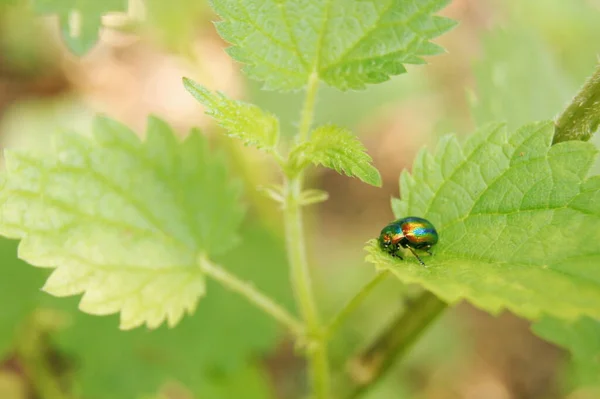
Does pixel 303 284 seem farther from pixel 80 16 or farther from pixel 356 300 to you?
pixel 80 16

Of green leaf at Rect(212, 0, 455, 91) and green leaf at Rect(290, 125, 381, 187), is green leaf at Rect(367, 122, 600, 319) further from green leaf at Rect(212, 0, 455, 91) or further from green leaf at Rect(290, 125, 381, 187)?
green leaf at Rect(212, 0, 455, 91)

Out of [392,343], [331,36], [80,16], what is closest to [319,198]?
[331,36]

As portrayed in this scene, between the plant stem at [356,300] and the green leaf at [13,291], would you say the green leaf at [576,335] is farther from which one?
the green leaf at [13,291]

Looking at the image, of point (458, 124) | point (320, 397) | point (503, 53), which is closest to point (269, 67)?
point (320, 397)

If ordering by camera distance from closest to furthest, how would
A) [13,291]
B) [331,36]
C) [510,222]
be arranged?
1. [510,222]
2. [331,36]
3. [13,291]

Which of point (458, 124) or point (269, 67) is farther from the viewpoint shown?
point (458, 124)

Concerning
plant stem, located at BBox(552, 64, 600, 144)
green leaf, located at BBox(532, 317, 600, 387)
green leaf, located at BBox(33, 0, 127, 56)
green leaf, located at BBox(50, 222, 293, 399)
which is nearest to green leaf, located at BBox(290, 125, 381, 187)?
plant stem, located at BBox(552, 64, 600, 144)

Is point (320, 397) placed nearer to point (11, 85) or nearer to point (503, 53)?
point (503, 53)
